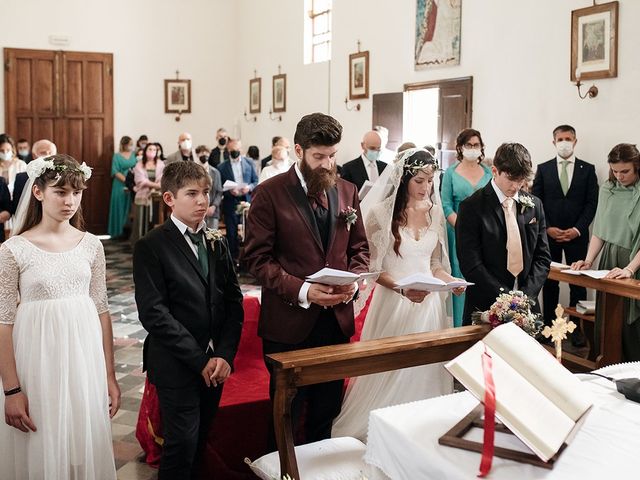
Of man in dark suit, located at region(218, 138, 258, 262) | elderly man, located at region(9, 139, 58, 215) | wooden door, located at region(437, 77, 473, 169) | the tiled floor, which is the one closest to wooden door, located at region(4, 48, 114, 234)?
the tiled floor

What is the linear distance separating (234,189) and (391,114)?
2.31 m

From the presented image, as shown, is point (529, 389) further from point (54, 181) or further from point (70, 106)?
point (70, 106)

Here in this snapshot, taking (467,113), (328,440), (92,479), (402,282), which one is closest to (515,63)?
(467,113)

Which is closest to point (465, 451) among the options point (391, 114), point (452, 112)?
point (452, 112)

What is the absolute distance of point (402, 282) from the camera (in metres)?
3.21

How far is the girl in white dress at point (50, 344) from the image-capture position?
2754 millimetres

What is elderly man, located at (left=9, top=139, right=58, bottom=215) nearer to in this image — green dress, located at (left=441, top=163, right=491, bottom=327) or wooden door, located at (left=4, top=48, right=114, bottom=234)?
green dress, located at (left=441, top=163, right=491, bottom=327)

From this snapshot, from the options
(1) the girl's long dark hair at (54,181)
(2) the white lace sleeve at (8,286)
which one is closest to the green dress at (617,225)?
(1) the girl's long dark hair at (54,181)

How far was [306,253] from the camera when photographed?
3.17 m

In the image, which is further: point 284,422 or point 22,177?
point 22,177

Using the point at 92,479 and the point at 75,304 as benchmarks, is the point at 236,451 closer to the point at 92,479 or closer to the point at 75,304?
the point at 92,479

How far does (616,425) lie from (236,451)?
6.88ft

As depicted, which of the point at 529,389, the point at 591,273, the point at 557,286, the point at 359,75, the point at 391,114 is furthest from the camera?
the point at 359,75

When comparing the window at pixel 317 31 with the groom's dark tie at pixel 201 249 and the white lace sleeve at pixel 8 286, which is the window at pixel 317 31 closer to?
the groom's dark tie at pixel 201 249
